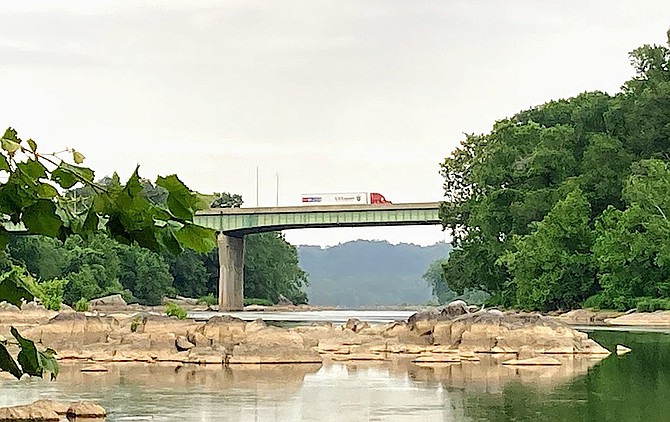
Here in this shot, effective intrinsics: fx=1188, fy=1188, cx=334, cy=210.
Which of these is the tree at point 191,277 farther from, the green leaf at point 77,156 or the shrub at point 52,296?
the green leaf at point 77,156

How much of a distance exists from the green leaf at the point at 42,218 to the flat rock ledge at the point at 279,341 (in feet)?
97.3

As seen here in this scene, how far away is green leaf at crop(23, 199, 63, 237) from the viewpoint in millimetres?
2809

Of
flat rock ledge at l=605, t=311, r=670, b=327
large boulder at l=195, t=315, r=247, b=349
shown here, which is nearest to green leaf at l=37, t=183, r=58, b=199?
large boulder at l=195, t=315, r=247, b=349

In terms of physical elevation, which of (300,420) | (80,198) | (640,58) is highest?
(640,58)

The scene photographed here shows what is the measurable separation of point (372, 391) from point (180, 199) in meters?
23.0

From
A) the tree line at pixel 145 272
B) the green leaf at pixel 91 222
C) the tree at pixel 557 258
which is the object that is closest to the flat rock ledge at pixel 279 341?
the tree line at pixel 145 272

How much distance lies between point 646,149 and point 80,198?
214 ft

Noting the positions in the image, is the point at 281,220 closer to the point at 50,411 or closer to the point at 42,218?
the point at 50,411

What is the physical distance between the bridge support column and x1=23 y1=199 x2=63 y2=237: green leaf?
85782mm

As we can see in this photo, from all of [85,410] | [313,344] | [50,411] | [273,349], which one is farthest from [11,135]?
[313,344]

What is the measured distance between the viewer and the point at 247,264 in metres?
113

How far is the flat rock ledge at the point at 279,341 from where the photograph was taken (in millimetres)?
33250

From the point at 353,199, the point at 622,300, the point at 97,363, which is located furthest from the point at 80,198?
the point at 353,199

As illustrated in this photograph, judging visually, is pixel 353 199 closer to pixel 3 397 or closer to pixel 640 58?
pixel 640 58
